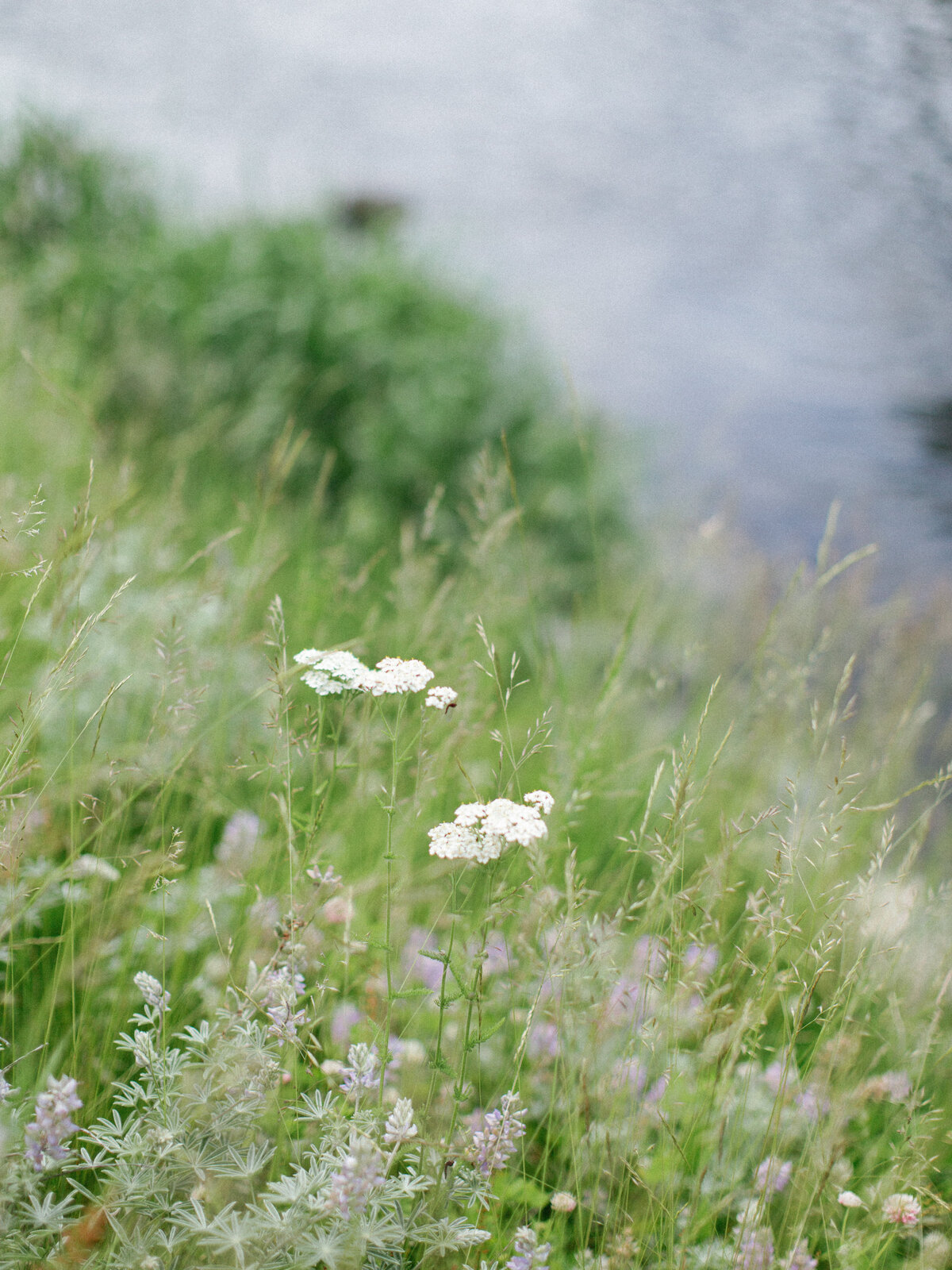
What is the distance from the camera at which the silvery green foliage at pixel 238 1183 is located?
2.59ft

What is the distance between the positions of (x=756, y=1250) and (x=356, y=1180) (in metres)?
0.50

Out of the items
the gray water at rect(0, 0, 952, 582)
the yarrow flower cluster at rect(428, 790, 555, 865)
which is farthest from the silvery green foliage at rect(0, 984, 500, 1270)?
the gray water at rect(0, 0, 952, 582)

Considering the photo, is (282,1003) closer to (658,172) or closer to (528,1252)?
(528,1252)

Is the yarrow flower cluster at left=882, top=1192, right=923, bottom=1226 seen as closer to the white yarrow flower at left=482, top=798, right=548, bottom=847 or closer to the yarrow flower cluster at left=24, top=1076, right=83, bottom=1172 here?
the white yarrow flower at left=482, top=798, right=548, bottom=847

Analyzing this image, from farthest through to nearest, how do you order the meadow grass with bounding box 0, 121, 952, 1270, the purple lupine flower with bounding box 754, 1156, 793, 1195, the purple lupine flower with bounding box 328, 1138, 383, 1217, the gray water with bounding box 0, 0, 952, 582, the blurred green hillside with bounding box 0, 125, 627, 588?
1. the gray water with bounding box 0, 0, 952, 582
2. the blurred green hillside with bounding box 0, 125, 627, 588
3. the purple lupine flower with bounding box 754, 1156, 793, 1195
4. the meadow grass with bounding box 0, 121, 952, 1270
5. the purple lupine flower with bounding box 328, 1138, 383, 1217

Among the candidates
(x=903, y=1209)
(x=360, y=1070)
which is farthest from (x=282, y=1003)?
(x=903, y=1209)

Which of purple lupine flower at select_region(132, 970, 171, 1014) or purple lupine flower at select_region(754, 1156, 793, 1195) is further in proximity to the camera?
purple lupine flower at select_region(754, 1156, 793, 1195)

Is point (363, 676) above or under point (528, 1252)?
above

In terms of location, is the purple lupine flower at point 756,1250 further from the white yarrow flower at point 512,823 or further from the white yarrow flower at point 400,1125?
the white yarrow flower at point 512,823

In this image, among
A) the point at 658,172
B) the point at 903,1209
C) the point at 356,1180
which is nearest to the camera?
the point at 356,1180

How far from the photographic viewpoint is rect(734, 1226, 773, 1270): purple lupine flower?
95 cm

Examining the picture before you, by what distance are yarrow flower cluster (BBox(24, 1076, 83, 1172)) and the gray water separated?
2.40 m

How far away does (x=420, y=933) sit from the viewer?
1446 millimetres

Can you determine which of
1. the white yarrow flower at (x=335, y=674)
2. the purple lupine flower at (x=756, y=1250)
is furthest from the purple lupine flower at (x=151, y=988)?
the purple lupine flower at (x=756, y=1250)
